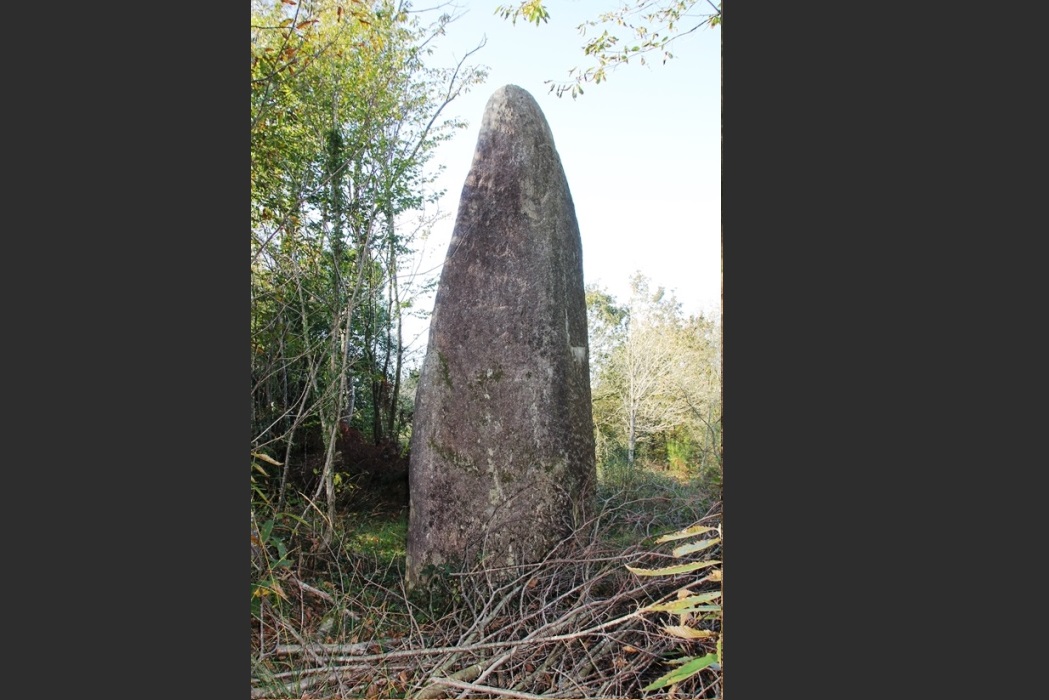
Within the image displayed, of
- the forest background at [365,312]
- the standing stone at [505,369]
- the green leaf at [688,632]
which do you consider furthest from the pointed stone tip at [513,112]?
the green leaf at [688,632]

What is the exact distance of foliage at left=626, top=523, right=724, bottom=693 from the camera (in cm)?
266

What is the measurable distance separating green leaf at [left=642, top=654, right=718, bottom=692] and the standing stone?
2.66 ft

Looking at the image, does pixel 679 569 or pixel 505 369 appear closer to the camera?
pixel 679 569

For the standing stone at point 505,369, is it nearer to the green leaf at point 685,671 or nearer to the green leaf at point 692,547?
the green leaf at point 692,547

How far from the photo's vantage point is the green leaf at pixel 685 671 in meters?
2.63

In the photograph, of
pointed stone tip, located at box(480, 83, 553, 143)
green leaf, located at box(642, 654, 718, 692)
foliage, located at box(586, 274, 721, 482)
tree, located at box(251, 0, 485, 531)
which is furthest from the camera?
pointed stone tip, located at box(480, 83, 553, 143)

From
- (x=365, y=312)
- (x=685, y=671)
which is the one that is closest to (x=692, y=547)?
(x=685, y=671)

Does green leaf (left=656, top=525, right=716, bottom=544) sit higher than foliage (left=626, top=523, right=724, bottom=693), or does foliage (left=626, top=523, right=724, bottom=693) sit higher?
green leaf (left=656, top=525, right=716, bottom=544)

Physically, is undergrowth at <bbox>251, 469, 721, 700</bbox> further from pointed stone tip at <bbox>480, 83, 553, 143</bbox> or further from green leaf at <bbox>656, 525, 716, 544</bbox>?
pointed stone tip at <bbox>480, 83, 553, 143</bbox>

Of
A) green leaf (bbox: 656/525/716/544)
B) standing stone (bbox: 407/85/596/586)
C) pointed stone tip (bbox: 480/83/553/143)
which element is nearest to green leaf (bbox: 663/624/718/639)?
green leaf (bbox: 656/525/716/544)

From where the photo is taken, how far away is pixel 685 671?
8.67 ft

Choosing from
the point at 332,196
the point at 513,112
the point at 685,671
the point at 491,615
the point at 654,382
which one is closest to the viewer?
the point at 685,671

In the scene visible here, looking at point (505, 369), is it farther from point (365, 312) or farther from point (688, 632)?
point (688, 632)

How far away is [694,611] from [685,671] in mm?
223
